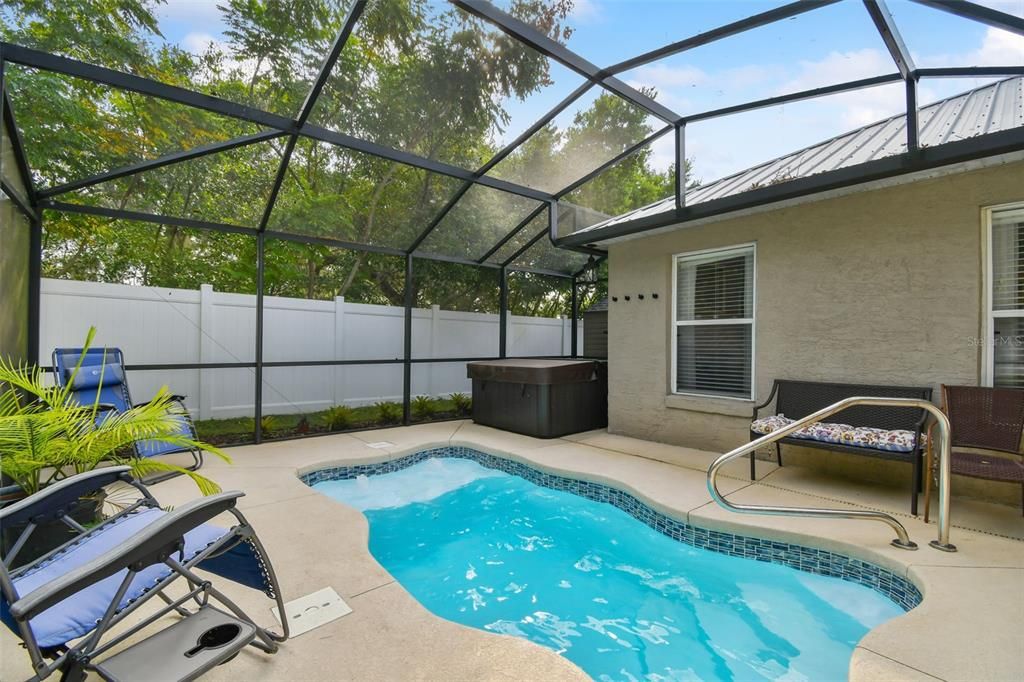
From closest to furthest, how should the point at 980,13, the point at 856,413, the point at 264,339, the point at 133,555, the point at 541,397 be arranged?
the point at 133,555
the point at 980,13
the point at 856,413
the point at 541,397
the point at 264,339

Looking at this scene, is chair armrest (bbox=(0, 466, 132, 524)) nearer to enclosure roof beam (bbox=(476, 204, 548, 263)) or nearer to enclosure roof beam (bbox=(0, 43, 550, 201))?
enclosure roof beam (bbox=(0, 43, 550, 201))

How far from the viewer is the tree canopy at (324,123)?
366 cm

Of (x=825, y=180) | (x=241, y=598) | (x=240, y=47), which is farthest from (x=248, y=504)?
(x=825, y=180)

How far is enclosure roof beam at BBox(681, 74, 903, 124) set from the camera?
3.78 m

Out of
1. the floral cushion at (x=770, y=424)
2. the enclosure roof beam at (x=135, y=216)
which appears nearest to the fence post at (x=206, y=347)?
the enclosure roof beam at (x=135, y=216)

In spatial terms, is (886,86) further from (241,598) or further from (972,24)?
(241,598)

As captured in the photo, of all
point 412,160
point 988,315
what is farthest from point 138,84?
point 988,315

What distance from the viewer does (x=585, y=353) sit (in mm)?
8406

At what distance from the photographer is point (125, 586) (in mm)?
1501

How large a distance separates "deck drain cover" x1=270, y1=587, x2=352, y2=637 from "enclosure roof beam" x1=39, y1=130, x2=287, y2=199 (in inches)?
166

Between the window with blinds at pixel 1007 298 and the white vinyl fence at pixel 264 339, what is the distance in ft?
24.2

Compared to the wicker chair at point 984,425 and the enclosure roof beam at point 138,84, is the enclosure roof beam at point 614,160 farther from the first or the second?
the wicker chair at point 984,425

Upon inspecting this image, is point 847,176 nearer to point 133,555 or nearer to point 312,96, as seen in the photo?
point 312,96

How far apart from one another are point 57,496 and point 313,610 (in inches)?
47.0
